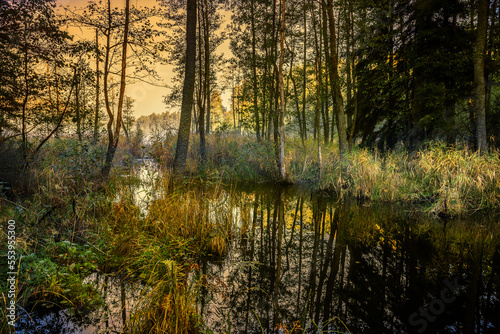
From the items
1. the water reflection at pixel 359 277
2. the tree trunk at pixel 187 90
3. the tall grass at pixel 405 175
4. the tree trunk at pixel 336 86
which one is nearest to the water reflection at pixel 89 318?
the water reflection at pixel 359 277

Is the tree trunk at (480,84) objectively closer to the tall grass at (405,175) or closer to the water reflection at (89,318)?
the tall grass at (405,175)

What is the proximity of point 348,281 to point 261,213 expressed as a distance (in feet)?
10.8

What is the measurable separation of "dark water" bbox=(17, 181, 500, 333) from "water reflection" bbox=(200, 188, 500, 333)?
1 centimetres

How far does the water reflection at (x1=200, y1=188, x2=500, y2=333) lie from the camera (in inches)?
96.8

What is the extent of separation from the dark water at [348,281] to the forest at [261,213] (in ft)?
0.07

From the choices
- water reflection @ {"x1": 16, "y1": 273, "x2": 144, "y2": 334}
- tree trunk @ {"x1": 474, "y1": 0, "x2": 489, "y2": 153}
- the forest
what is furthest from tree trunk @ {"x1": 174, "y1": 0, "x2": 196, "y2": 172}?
tree trunk @ {"x1": 474, "y1": 0, "x2": 489, "y2": 153}

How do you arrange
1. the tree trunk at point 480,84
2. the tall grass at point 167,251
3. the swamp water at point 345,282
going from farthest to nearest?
1. the tree trunk at point 480,84
2. the swamp water at point 345,282
3. the tall grass at point 167,251

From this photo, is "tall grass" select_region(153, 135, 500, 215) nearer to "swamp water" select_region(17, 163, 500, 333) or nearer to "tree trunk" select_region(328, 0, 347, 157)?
"tree trunk" select_region(328, 0, 347, 157)

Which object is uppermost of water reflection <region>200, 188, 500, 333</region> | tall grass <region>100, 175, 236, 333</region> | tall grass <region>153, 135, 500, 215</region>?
tall grass <region>153, 135, 500, 215</region>

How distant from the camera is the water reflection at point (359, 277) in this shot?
246 centimetres

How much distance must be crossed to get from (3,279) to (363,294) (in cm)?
378

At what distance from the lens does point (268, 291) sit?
2953mm

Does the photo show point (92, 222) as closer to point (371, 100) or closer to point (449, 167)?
point (449, 167)

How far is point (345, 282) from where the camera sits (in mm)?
3191
